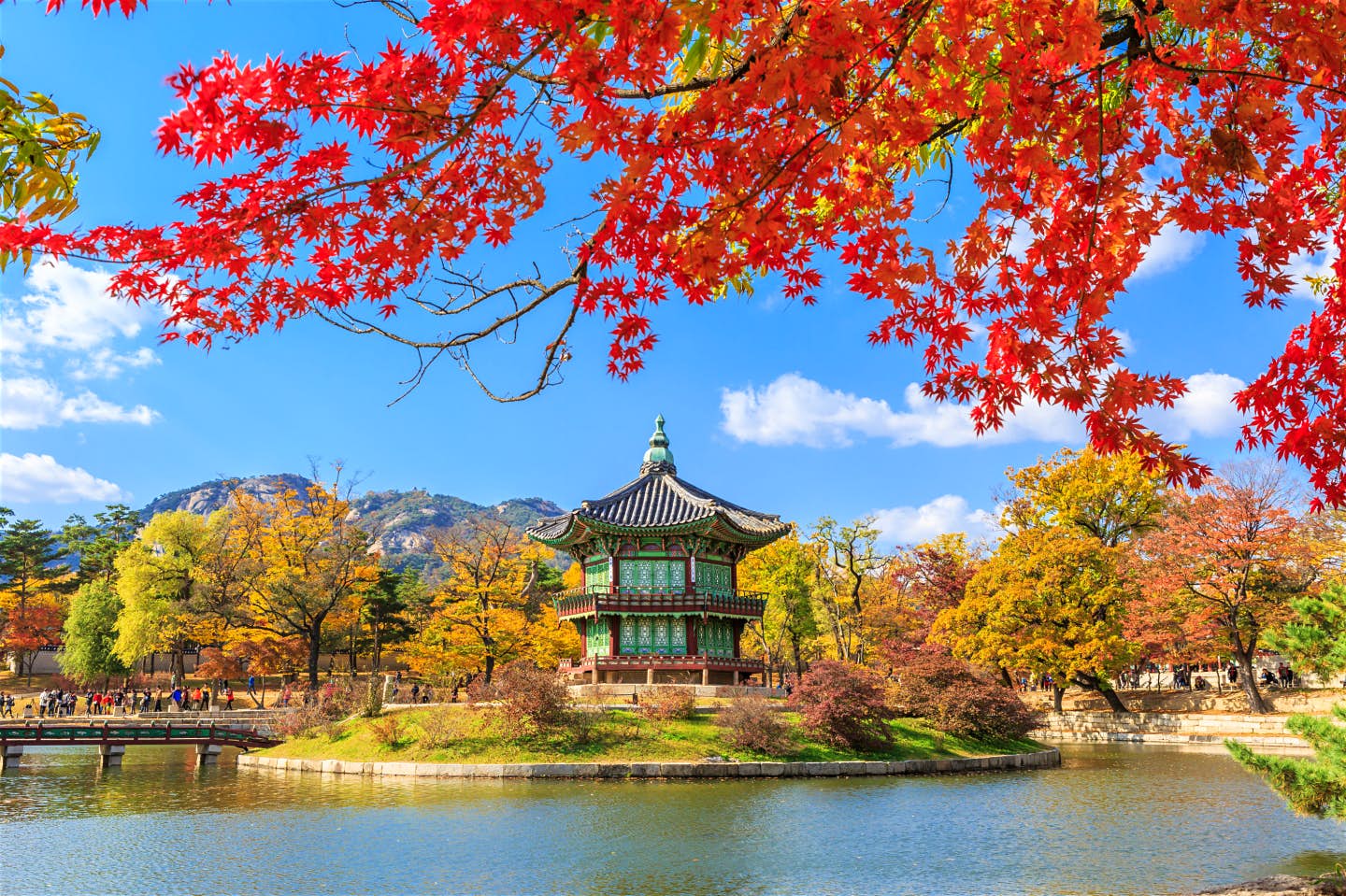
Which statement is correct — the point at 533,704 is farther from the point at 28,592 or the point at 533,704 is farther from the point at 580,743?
the point at 28,592

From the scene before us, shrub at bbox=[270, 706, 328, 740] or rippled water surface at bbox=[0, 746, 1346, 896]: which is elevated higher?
shrub at bbox=[270, 706, 328, 740]

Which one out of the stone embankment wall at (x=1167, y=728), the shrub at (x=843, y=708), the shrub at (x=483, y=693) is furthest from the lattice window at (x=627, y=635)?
the stone embankment wall at (x=1167, y=728)

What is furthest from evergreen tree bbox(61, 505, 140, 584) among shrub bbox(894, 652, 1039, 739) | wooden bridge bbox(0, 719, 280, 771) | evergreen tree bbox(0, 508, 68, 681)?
shrub bbox(894, 652, 1039, 739)

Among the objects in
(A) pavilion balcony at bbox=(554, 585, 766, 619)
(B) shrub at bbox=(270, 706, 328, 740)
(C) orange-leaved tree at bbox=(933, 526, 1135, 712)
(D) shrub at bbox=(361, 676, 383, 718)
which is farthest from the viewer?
(C) orange-leaved tree at bbox=(933, 526, 1135, 712)

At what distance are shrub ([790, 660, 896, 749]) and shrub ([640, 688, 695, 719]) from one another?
9.55 feet

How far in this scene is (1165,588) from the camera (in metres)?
30.5

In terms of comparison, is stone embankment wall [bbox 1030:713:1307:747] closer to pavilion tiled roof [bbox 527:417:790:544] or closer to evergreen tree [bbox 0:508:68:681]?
pavilion tiled roof [bbox 527:417:790:544]

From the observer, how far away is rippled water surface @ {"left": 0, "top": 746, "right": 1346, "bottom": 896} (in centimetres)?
1029

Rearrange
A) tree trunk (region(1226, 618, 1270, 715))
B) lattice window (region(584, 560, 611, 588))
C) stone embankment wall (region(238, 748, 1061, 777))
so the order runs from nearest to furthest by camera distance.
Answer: stone embankment wall (region(238, 748, 1061, 777))
tree trunk (region(1226, 618, 1270, 715))
lattice window (region(584, 560, 611, 588))

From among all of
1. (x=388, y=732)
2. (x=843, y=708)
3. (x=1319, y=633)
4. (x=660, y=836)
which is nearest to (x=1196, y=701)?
(x=843, y=708)

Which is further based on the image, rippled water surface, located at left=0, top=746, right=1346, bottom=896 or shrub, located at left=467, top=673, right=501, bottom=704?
shrub, located at left=467, top=673, right=501, bottom=704

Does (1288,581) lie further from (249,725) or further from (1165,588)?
(249,725)

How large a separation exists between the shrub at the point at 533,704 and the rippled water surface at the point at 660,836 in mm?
2859

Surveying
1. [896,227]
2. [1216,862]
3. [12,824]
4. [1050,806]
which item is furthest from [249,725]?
[896,227]
